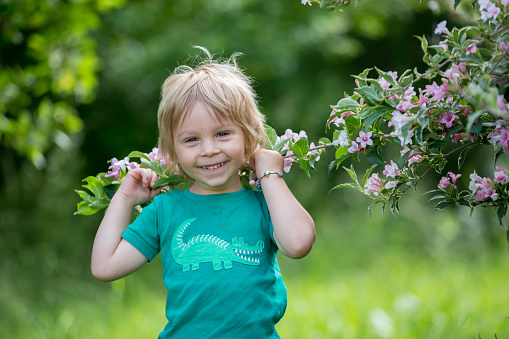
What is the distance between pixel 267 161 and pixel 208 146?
21cm

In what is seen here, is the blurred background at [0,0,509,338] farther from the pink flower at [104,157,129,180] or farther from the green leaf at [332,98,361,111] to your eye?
the pink flower at [104,157,129,180]

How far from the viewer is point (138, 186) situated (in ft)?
6.53

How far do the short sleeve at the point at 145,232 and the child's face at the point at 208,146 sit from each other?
0.19 meters

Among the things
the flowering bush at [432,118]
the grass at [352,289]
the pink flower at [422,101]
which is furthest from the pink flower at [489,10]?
the grass at [352,289]

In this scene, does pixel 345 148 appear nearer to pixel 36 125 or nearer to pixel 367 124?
pixel 367 124

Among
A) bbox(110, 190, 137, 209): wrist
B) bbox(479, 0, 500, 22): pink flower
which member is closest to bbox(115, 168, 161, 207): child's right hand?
bbox(110, 190, 137, 209): wrist

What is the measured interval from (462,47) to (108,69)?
5.66 m

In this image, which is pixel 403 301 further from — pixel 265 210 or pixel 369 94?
pixel 369 94

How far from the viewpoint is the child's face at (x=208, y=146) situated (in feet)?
Answer: 5.84

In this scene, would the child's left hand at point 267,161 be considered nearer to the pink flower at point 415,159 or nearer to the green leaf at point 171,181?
the green leaf at point 171,181

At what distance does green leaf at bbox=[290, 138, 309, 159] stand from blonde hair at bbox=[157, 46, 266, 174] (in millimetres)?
120

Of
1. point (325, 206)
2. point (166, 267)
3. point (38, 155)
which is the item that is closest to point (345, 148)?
point (166, 267)

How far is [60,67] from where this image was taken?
4.58 metres

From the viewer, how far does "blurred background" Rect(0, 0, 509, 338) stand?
3.95m
